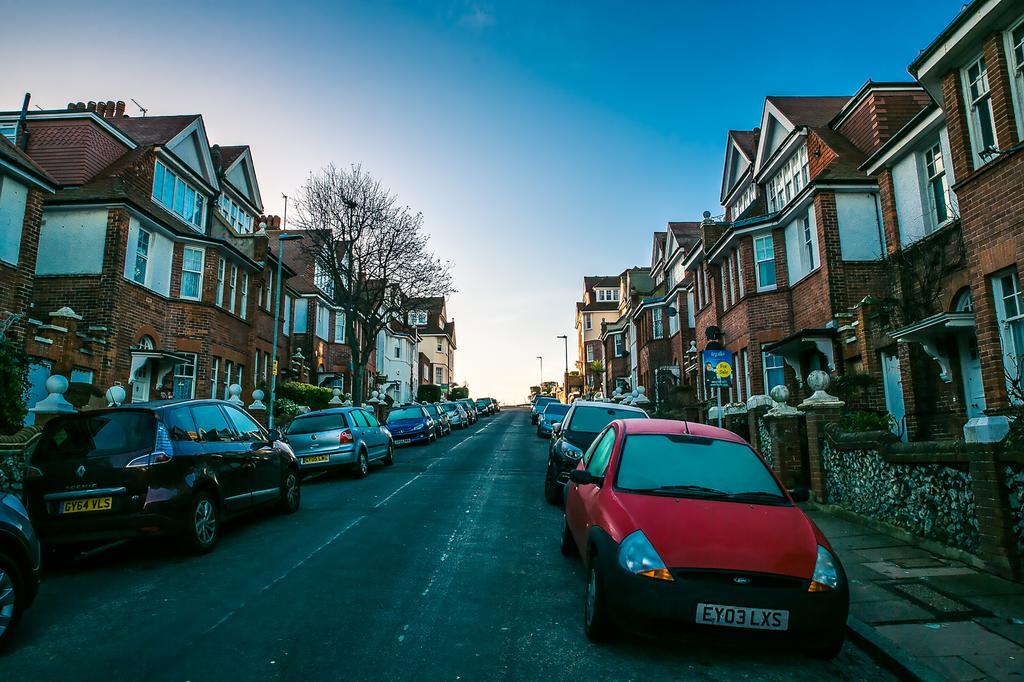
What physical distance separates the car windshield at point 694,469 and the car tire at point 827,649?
1086mm

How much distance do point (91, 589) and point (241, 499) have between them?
246 centimetres

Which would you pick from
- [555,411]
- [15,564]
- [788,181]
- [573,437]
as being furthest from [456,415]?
[15,564]

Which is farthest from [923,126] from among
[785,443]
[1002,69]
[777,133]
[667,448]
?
[667,448]

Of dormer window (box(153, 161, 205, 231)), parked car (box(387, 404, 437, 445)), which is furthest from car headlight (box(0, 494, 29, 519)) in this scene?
parked car (box(387, 404, 437, 445))

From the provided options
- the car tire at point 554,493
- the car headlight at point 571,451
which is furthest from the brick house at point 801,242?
the car tire at point 554,493

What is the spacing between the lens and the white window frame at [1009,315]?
9.48 meters

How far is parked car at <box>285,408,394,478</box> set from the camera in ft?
46.8

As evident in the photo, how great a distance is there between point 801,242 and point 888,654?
16971 millimetres

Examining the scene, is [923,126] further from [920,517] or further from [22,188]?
[22,188]

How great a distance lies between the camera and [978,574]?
6.23 m

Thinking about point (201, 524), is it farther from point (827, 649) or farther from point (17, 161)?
point (17, 161)

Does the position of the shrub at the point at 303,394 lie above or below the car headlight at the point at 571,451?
above

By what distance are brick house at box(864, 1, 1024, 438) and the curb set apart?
2.79m

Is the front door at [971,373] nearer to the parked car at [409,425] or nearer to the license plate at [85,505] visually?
the license plate at [85,505]
